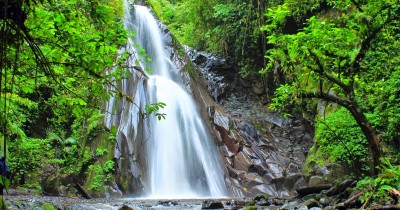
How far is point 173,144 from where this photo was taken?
1377 centimetres

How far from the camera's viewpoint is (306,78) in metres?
7.54

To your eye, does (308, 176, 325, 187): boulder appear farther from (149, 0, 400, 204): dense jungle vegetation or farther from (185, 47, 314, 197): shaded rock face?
(185, 47, 314, 197): shaded rock face

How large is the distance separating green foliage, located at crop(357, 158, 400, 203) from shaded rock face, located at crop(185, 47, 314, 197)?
255 inches

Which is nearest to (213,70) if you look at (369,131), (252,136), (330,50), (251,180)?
(252,136)

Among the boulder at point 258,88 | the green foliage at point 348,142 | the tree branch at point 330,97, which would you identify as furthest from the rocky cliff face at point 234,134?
the tree branch at point 330,97

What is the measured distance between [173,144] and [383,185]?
28.3 feet

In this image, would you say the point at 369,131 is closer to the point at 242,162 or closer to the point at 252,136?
the point at 242,162

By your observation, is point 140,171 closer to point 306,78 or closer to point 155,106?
point 306,78

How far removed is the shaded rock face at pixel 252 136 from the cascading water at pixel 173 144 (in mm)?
818

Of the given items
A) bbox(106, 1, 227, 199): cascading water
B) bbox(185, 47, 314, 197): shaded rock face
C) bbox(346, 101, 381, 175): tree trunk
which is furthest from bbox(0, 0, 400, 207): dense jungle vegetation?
bbox(185, 47, 314, 197): shaded rock face

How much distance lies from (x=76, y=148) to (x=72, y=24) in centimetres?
914

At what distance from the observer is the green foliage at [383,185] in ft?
20.5

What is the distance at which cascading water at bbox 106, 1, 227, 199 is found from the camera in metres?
12.2

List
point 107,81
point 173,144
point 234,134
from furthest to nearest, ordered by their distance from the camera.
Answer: point 234,134 < point 173,144 < point 107,81
